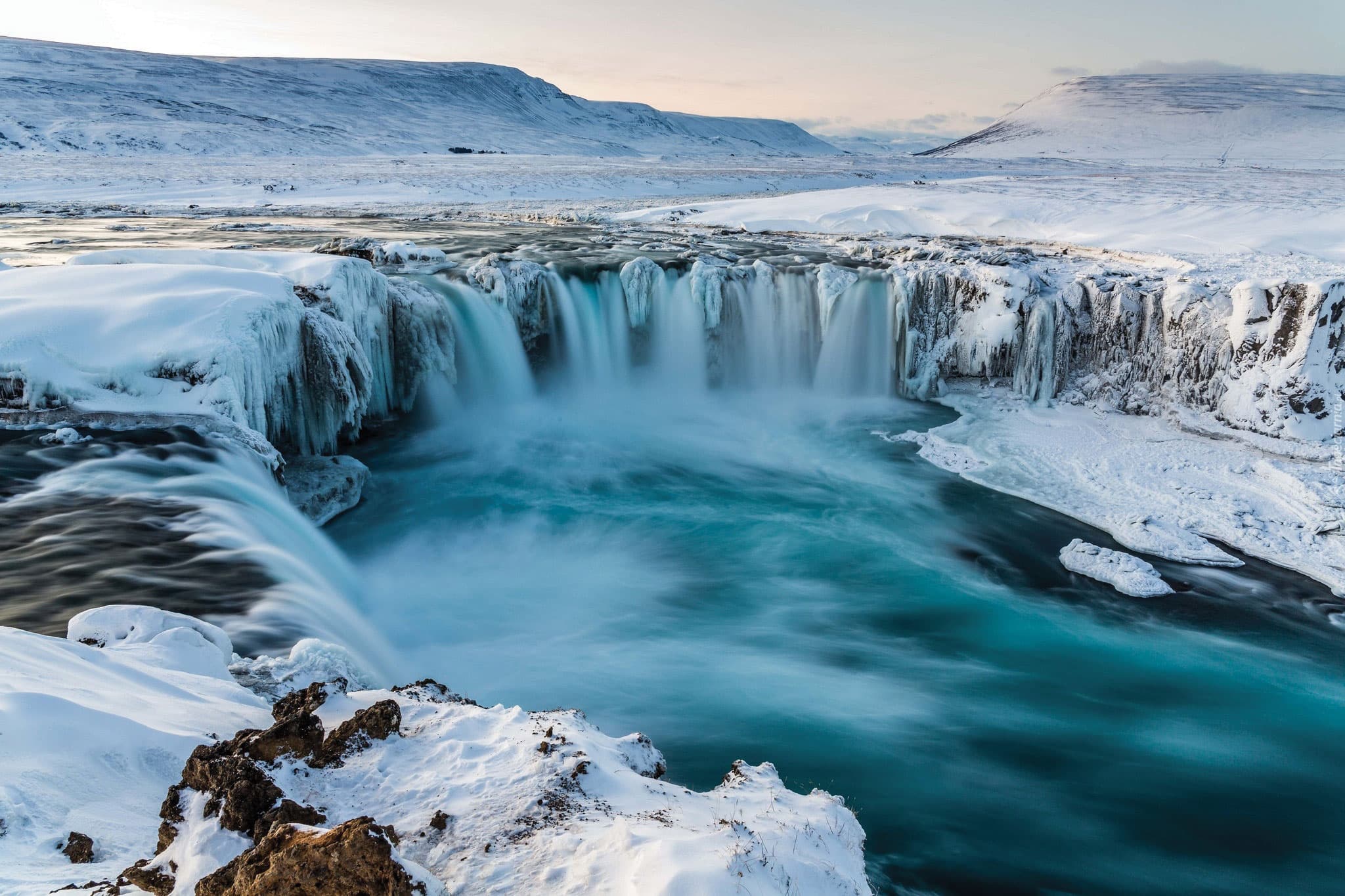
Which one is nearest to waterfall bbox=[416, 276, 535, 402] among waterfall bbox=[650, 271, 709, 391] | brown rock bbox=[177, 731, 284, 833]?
waterfall bbox=[650, 271, 709, 391]

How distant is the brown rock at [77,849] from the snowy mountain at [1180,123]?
62876mm

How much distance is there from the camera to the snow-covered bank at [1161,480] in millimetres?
10008

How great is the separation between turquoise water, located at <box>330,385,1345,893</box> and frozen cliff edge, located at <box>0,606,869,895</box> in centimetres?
220

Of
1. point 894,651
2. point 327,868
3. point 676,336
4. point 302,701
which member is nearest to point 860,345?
point 676,336

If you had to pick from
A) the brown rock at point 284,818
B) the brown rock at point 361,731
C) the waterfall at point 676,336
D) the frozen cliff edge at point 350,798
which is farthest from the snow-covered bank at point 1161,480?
the brown rock at point 284,818

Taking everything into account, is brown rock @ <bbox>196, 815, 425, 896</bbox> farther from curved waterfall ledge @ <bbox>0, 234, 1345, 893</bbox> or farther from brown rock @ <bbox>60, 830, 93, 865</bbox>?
brown rock @ <bbox>60, 830, 93, 865</bbox>

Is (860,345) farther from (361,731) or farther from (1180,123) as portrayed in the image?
(1180,123)

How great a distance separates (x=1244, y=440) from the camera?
12.5m

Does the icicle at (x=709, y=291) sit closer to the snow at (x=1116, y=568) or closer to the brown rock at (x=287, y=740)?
the snow at (x=1116, y=568)

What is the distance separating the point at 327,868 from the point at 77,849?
1.02m

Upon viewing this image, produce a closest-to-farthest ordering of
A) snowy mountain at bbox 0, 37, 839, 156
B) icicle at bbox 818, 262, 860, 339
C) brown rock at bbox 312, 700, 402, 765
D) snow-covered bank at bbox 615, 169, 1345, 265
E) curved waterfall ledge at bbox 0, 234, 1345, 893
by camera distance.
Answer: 1. curved waterfall ledge at bbox 0, 234, 1345, 893
2. brown rock at bbox 312, 700, 402, 765
3. icicle at bbox 818, 262, 860, 339
4. snow-covered bank at bbox 615, 169, 1345, 265
5. snowy mountain at bbox 0, 37, 839, 156

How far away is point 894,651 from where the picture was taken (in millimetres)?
8148

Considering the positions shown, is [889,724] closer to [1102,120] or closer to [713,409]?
[713,409]

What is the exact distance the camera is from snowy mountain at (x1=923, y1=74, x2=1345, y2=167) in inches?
2424
